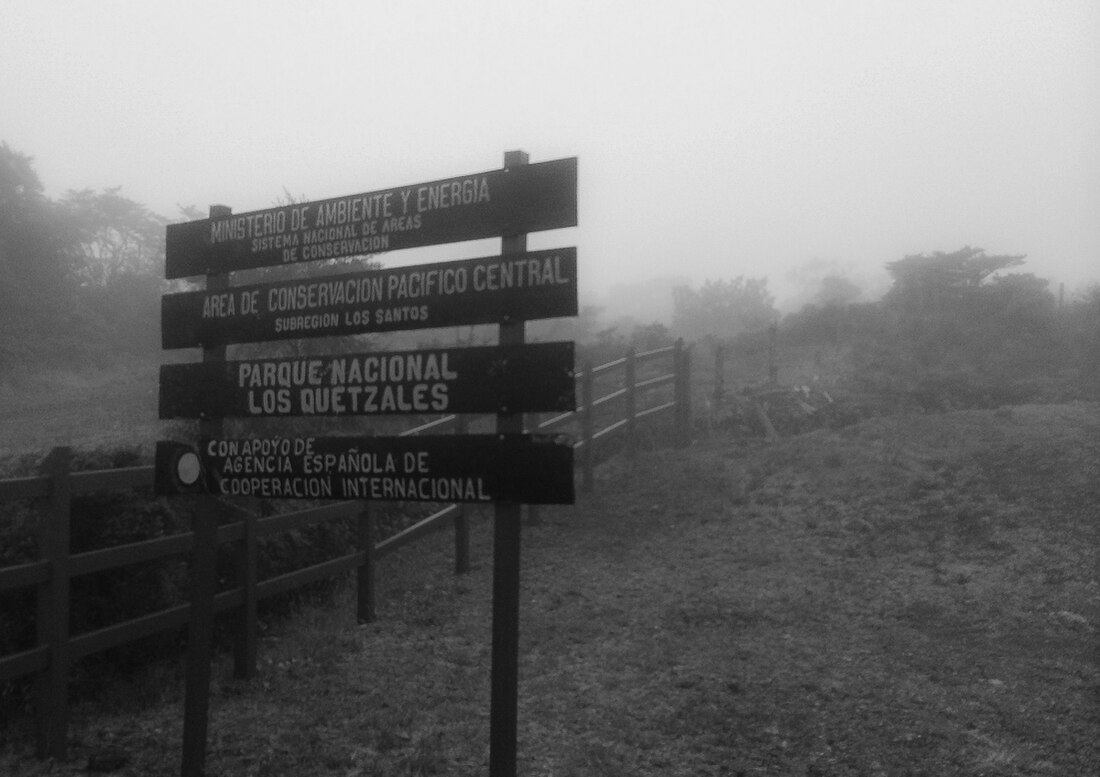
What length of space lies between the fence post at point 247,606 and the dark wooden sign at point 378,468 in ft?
4.13

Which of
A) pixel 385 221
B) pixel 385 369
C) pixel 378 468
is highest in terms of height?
pixel 385 221

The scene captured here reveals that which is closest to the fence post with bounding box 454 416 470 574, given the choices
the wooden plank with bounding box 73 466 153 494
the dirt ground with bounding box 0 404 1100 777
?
the dirt ground with bounding box 0 404 1100 777

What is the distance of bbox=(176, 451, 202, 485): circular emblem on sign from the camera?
15.0 feet

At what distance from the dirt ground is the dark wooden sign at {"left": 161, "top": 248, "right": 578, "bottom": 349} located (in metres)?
2.04

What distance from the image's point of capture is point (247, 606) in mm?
5781

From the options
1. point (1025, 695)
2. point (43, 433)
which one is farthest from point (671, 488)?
point (43, 433)

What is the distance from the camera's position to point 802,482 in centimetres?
991

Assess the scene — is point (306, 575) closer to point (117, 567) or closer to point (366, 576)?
point (366, 576)

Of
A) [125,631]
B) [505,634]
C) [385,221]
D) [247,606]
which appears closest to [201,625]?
[125,631]

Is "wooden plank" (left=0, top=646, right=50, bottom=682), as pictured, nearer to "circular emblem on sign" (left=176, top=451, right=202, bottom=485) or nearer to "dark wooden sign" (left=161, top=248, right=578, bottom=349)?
"circular emblem on sign" (left=176, top=451, right=202, bottom=485)

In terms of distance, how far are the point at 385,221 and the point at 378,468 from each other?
3.79ft

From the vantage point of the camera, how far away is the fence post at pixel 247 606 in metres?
5.73

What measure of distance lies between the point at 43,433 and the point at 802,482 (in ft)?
32.4

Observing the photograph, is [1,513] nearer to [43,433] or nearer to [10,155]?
[43,433]
